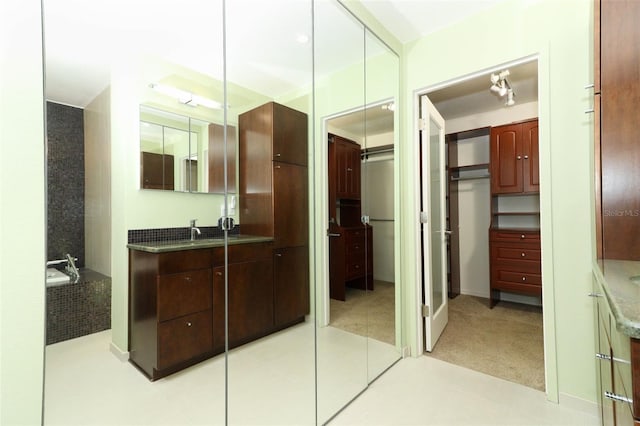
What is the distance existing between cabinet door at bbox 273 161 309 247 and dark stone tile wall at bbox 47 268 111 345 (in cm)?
80

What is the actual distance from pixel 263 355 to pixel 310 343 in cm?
32

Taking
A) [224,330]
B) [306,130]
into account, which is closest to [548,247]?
[306,130]

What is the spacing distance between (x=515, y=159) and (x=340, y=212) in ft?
9.60

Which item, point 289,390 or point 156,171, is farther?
point 289,390

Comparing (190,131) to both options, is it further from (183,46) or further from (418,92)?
(418,92)

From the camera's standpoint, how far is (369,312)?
2.19 metres

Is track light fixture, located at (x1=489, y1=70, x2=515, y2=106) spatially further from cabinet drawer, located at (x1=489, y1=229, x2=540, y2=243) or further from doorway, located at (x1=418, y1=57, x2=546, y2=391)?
cabinet drawer, located at (x1=489, y1=229, x2=540, y2=243)

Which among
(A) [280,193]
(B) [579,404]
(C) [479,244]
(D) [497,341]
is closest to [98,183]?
(A) [280,193]

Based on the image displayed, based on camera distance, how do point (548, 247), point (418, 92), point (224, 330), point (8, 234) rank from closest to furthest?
point (8, 234), point (224, 330), point (548, 247), point (418, 92)

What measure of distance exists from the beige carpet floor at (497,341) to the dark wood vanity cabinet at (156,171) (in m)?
2.45

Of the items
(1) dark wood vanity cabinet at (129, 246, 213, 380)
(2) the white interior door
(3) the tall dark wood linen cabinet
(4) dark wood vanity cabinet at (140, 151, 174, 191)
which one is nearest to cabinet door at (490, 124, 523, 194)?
(2) the white interior door

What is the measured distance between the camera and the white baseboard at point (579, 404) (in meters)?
1.69

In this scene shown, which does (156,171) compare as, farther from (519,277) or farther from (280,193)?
(519,277)

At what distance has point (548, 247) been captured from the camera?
1.86 meters
